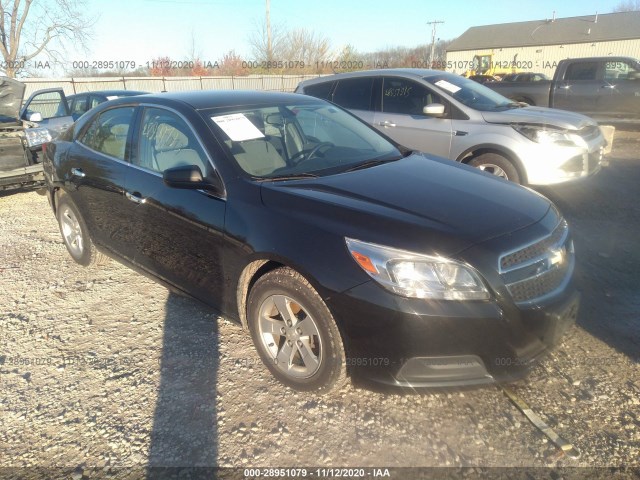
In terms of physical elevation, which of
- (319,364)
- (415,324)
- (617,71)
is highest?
(617,71)

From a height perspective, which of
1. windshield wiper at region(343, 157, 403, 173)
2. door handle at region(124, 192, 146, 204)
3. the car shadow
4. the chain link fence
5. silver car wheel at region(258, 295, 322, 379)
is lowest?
the car shadow

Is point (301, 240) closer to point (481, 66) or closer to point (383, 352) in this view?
point (383, 352)

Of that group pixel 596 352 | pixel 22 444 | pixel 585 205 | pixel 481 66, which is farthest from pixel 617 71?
pixel 481 66

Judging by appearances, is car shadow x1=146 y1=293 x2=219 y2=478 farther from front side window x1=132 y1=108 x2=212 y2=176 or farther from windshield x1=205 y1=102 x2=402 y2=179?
Result: windshield x1=205 y1=102 x2=402 y2=179

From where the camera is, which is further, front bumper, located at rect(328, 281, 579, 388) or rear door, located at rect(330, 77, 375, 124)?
rear door, located at rect(330, 77, 375, 124)

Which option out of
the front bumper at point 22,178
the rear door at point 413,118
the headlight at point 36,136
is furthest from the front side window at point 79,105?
the rear door at point 413,118

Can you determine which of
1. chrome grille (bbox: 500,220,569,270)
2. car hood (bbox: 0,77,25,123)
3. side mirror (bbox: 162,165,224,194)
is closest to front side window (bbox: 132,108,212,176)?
side mirror (bbox: 162,165,224,194)

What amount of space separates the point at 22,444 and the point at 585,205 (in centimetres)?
610

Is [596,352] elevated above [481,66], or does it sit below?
below

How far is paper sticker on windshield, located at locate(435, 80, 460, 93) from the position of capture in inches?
232

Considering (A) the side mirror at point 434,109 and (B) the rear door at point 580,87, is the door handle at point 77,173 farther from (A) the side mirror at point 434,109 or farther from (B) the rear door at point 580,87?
(B) the rear door at point 580,87

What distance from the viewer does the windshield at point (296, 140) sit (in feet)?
9.51

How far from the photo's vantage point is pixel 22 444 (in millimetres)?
2277

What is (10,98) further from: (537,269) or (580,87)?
(580,87)
